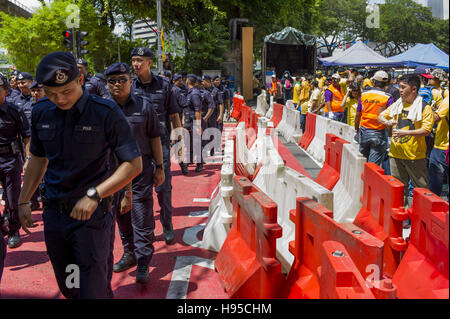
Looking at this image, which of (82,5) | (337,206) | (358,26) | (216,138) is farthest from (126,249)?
(358,26)

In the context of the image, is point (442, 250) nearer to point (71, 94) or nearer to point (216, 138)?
point (71, 94)

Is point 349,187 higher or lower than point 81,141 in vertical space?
lower

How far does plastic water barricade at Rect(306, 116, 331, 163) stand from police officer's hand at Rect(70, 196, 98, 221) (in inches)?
353

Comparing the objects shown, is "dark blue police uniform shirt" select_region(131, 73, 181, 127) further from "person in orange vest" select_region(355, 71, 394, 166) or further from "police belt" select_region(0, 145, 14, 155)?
"person in orange vest" select_region(355, 71, 394, 166)

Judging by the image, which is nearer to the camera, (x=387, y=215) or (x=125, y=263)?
(x=387, y=215)

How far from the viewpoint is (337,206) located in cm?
611

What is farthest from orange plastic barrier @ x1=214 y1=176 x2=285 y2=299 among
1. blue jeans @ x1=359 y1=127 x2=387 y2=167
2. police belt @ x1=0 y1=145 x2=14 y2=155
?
blue jeans @ x1=359 y1=127 x2=387 y2=167

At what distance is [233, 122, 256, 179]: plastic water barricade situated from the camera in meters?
7.68

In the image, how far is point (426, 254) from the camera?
3.39 m

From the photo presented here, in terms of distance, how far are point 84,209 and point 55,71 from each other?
2.84 feet

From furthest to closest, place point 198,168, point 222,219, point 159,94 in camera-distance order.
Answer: point 198,168
point 159,94
point 222,219

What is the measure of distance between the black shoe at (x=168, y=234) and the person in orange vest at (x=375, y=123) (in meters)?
3.60

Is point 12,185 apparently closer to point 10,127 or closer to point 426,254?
point 10,127

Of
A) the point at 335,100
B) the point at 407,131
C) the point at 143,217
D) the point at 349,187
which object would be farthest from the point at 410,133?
the point at 335,100
